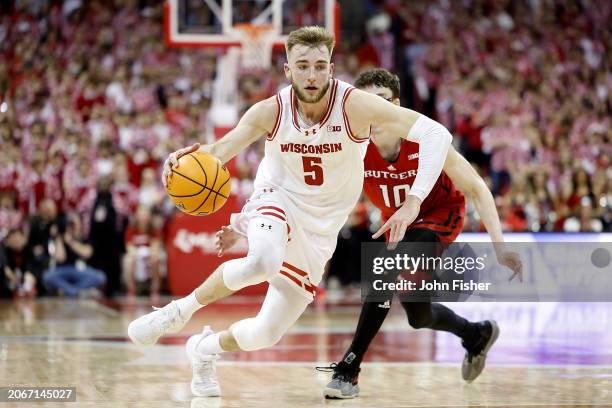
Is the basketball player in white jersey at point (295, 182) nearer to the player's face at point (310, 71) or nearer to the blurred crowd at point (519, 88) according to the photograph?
the player's face at point (310, 71)

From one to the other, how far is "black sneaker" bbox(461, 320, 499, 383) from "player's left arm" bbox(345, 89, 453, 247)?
1.51m

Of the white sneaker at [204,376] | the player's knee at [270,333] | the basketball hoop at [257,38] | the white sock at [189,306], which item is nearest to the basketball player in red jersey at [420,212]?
the player's knee at [270,333]

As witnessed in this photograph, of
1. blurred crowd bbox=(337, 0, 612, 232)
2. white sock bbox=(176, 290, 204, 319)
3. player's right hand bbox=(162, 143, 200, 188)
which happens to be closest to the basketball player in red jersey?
white sock bbox=(176, 290, 204, 319)

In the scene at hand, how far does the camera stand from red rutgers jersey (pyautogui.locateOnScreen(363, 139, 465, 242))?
6.19 m

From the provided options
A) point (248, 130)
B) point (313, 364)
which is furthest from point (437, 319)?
point (248, 130)

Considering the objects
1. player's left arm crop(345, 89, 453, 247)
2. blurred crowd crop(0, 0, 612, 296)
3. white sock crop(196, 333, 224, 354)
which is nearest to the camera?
player's left arm crop(345, 89, 453, 247)

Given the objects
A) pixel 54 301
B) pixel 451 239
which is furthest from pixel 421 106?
pixel 451 239

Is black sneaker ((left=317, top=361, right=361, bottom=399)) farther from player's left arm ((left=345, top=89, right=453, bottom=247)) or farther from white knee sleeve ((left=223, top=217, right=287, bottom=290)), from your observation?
player's left arm ((left=345, top=89, right=453, bottom=247))

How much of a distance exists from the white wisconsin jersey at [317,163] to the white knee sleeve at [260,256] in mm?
274

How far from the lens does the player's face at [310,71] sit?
5.43 metres

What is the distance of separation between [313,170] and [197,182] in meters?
0.70

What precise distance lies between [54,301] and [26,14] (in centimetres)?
818

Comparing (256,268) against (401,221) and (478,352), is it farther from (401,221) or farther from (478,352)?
(478,352)

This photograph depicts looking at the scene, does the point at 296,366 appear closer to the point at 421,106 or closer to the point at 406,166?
the point at 406,166
